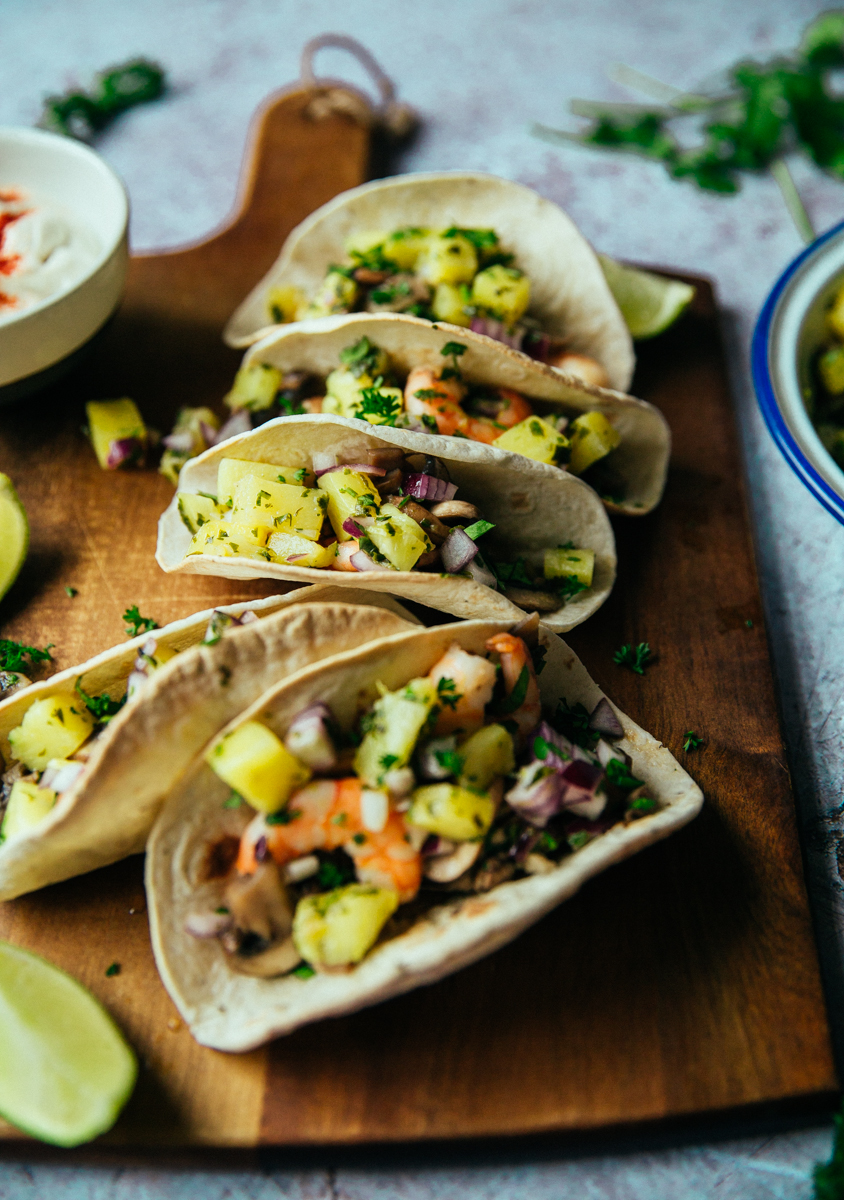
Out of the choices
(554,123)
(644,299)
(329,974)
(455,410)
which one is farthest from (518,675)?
(554,123)

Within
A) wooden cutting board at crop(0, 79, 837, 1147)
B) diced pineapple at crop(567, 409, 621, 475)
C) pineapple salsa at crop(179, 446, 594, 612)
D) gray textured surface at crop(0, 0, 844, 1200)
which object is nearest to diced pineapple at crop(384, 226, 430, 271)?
diced pineapple at crop(567, 409, 621, 475)

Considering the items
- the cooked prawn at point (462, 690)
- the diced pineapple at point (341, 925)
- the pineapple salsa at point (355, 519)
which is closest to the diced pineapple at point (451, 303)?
the pineapple salsa at point (355, 519)

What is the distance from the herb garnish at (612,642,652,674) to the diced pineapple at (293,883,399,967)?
115 centimetres

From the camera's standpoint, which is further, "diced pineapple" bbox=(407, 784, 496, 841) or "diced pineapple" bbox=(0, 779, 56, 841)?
"diced pineapple" bbox=(0, 779, 56, 841)

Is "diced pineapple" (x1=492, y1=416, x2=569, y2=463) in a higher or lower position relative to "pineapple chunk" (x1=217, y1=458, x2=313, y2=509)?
higher

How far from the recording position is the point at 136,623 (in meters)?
2.95

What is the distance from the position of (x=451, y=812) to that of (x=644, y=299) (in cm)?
255

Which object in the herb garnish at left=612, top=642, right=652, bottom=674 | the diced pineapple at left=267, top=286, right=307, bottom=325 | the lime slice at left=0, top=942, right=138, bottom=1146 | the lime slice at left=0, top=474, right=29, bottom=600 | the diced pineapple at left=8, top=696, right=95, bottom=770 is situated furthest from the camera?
the diced pineapple at left=267, top=286, right=307, bottom=325

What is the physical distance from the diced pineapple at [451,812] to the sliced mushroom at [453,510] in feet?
2.86

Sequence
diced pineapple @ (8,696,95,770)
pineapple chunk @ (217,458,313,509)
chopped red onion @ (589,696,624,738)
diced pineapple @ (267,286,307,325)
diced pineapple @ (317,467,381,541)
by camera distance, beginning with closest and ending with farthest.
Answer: diced pineapple @ (8,696,95,770)
chopped red onion @ (589,696,624,738)
diced pineapple @ (317,467,381,541)
pineapple chunk @ (217,458,313,509)
diced pineapple @ (267,286,307,325)

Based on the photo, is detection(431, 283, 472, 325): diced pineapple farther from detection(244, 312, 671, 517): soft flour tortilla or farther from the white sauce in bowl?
the white sauce in bowl

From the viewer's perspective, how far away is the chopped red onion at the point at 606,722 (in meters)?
2.59

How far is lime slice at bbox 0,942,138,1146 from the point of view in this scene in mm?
2062

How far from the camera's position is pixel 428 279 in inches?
132
